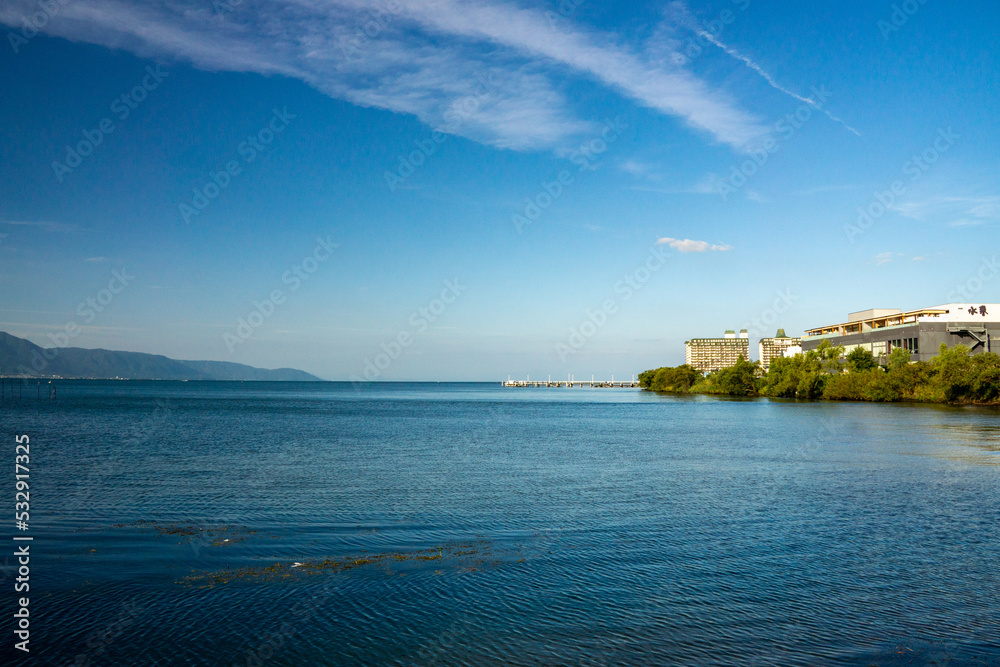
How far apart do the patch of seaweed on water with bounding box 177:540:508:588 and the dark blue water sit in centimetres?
9

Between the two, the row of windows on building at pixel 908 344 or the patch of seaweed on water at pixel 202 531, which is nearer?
the patch of seaweed on water at pixel 202 531

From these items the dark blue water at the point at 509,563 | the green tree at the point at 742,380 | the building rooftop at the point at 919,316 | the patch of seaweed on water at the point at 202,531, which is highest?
the building rooftop at the point at 919,316

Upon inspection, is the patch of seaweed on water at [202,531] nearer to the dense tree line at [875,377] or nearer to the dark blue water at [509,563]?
the dark blue water at [509,563]

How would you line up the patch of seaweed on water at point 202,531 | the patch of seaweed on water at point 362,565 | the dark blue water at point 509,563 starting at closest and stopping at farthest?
1. the dark blue water at point 509,563
2. the patch of seaweed on water at point 362,565
3. the patch of seaweed on water at point 202,531

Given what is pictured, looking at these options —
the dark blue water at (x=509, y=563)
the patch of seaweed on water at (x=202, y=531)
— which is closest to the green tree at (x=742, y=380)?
the dark blue water at (x=509, y=563)

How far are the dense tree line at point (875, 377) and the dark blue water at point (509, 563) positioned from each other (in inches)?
3031

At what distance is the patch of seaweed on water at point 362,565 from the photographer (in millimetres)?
14422

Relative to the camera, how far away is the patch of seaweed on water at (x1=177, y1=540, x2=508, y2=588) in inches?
568

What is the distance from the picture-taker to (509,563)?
15.7 m

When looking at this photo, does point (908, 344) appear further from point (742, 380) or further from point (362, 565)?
Answer: point (362, 565)

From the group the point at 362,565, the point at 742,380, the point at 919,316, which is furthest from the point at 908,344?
the point at 362,565

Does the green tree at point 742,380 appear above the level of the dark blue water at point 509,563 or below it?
above

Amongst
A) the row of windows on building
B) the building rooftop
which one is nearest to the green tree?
the building rooftop

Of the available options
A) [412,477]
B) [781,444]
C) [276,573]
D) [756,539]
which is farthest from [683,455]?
[276,573]
